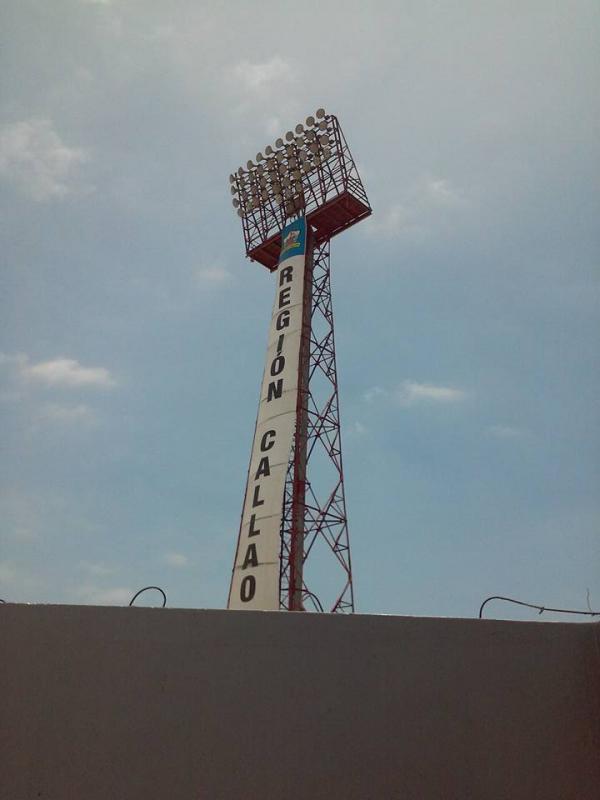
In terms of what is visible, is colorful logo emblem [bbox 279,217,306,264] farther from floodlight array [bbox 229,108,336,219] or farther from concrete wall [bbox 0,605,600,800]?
concrete wall [bbox 0,605,600,800]

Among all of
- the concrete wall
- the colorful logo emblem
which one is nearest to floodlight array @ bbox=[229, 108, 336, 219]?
the colorful logo emblem

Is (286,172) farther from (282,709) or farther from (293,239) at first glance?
(282,709)

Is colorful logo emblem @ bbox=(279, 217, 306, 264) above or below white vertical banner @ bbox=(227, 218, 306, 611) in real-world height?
above

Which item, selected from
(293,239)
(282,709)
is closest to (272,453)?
(293,239)

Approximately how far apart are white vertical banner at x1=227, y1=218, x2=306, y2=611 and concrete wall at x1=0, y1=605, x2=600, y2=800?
13.1 metres

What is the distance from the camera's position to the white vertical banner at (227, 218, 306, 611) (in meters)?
20.2

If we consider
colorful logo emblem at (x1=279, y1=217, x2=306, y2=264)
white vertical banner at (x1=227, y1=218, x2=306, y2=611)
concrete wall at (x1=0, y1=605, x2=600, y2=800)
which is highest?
colorful logo emblem at (x1=279, y1=217, x2=306, y2=264)

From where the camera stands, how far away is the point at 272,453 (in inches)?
868

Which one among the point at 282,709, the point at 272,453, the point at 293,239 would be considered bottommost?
the point at 282,709

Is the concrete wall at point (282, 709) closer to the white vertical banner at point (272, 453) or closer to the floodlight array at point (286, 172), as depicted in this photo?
the white vertical banner at point (272, 453)

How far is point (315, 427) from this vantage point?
928 inches

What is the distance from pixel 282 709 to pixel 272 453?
52.6ft

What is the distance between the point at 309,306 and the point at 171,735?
20.8m

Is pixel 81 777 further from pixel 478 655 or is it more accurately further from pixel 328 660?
pixel 478 655
